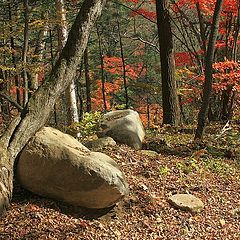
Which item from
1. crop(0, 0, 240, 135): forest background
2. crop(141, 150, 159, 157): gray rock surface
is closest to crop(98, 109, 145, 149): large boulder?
crop(141, 150, 159, 157): gray rock surface

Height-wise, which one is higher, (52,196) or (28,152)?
(28,152)

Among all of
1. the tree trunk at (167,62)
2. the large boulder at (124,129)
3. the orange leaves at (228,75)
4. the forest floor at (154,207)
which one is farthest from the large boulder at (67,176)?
the orange leaves at (228,75)

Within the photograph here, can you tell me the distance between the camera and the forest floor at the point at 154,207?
4.77 m

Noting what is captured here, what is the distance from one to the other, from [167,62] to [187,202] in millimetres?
5714

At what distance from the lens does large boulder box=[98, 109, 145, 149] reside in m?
7.91

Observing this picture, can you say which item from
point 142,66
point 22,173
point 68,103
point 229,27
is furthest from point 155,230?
point 142,66

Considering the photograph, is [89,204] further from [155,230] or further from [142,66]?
[142,66]

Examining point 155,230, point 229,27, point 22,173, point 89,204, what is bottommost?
point 155,230

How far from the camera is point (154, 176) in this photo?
265 inches

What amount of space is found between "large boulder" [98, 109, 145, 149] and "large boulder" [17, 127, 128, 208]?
2682 mm

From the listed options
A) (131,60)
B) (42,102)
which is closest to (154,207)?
(42,102)

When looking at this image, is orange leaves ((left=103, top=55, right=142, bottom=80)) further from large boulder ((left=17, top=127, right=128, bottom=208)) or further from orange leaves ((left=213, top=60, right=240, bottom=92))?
large boulder ((left=17, top=127, right=128, bottom=208))

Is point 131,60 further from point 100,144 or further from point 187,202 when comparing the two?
point 187,202

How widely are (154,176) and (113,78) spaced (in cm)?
2171
